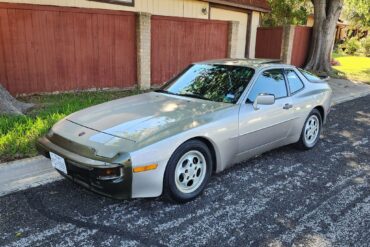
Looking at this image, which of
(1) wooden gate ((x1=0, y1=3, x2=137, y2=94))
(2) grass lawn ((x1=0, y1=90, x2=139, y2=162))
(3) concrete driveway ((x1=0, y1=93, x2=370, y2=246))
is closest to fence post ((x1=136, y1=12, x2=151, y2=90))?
(1) wooden gate ((x1=0, y1=3, x2=137, y2=94))

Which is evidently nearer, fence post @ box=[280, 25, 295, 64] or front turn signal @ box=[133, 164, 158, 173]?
front turn signal @ box=[133, 164, 158, 173]

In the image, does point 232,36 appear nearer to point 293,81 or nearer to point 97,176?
point 293,81

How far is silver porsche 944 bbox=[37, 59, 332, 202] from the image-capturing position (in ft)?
10.4

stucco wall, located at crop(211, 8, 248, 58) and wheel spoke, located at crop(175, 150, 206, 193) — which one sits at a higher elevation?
stucco wall, located at crop(211, 8, 248, 58)

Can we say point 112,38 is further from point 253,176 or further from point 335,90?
point 335,90

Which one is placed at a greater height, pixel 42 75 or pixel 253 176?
pixel 42 75

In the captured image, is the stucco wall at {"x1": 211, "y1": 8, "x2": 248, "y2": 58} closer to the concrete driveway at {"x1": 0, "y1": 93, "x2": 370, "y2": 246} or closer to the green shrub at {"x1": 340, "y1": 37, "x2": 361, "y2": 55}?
the concrete driveway at {"x1": 0, "y1": 93, "x2": 370, "y2": 246}

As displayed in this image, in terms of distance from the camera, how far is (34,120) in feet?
19.8

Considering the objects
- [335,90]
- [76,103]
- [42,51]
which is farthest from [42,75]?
[335,90]

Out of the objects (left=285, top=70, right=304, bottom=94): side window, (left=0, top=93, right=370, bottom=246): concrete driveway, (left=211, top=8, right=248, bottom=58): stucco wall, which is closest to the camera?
(left=0, top=93, right=370, bottom=246): concrete driveway

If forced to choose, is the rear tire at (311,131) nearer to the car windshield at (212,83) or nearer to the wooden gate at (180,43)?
the car windshield at (212,83)

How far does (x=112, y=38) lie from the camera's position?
9469mm

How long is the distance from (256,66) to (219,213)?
2145 mm

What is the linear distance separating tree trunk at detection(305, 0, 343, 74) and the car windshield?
12271 mm
